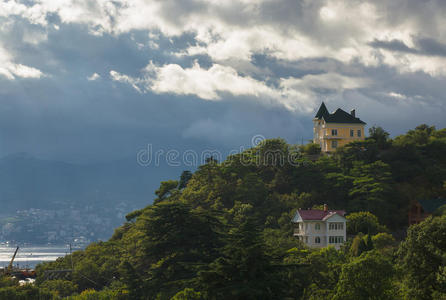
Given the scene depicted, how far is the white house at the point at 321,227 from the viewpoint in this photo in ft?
215

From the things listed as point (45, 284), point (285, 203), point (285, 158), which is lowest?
point (45, 284)

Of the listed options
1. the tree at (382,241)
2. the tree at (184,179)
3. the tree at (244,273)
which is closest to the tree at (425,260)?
the tree at (244,273)

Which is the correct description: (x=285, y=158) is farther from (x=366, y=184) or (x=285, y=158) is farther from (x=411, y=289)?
(x=411, y=289)

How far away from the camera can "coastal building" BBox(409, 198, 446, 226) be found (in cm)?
7050

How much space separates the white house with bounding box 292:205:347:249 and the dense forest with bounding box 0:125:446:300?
1.52 m

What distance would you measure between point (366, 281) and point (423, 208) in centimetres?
3964

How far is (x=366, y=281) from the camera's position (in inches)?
1367

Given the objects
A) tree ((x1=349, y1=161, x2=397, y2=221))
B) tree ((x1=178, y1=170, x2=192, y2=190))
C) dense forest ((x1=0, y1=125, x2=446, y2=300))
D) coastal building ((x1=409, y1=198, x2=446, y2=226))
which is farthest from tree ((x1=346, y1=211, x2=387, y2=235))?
tree ((x1=178, y1=170, x2=192, y2=190))

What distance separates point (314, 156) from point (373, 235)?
2853 cm

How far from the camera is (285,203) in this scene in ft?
248

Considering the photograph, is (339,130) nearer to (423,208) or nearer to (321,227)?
(423,208)

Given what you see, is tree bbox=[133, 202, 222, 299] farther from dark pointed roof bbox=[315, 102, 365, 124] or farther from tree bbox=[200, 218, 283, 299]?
dark pointed roof bbox=[315, 102, 365, 124]

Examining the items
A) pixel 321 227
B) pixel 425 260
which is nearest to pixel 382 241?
pixel 321 227

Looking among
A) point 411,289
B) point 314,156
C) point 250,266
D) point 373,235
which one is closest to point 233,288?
point 250,266
